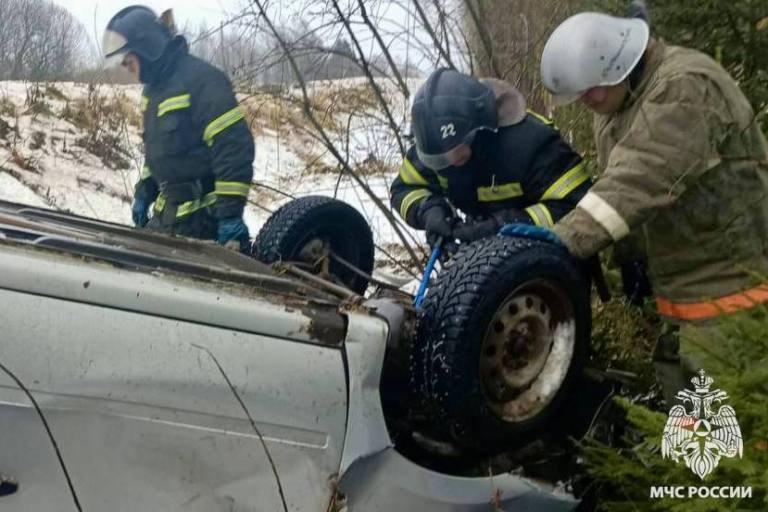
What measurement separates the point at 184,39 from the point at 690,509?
3.82 meters

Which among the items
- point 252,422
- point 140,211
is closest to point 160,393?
point 252,422

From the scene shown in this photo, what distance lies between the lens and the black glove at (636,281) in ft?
9.99

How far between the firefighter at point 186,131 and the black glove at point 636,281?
2108 mm

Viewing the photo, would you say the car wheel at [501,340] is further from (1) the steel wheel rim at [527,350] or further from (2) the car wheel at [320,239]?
(2) the car wheel at [320,239]

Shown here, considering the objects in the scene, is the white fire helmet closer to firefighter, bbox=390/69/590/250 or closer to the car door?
firefighter, bbox=390/69/590/250

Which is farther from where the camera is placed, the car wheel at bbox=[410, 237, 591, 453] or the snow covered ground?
the snow covered ground

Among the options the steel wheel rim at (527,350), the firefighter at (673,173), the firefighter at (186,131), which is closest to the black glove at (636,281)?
the firefighter at (673,173)

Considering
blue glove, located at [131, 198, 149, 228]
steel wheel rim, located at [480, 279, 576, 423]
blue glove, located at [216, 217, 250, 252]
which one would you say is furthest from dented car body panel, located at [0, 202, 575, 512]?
blue glove, located at [131, 198, 149, 228]

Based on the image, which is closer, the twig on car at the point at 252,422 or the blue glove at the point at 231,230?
the twig on car at the point at 252,422

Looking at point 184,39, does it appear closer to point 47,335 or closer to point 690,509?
point 47,335

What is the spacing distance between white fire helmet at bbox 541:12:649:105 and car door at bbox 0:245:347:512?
131cm

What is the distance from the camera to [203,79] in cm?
451

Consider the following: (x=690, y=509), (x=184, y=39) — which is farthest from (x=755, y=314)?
(x=184, y=39)

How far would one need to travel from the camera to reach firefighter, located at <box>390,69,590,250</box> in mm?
2883
